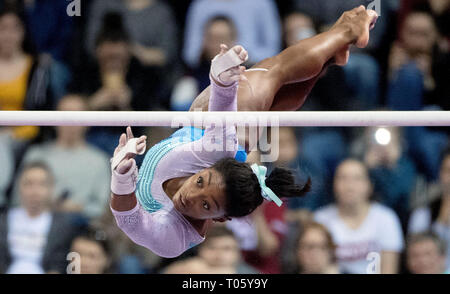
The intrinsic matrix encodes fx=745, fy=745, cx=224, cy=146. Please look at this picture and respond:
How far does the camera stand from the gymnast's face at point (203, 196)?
2211 millimetres

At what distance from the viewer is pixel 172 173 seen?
2.35 m

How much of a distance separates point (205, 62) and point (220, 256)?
93cm

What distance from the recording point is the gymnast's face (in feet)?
7.25

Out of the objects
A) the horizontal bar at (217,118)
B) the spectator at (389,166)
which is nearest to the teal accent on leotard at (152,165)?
the horizontal bar at (217,118)

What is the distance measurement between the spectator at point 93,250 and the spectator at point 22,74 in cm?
59

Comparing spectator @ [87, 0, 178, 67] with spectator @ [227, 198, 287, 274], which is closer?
spectator @ [227, 198, 287, 274]

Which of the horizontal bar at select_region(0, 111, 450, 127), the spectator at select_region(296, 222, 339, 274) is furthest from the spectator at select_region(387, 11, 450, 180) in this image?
the horizontal bar at select_region(0, 111, 450, 127)

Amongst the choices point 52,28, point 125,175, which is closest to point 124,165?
point 125,175

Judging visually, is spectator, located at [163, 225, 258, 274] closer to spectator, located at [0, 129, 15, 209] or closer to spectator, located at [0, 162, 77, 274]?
spectator, located at [0, 162, 77, 274]

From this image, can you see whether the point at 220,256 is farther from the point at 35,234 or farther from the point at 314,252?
the point at 35,234

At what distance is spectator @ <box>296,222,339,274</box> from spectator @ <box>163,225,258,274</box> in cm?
20

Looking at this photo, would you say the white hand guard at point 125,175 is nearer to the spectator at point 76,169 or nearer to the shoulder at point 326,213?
the spectator at point 76,169
